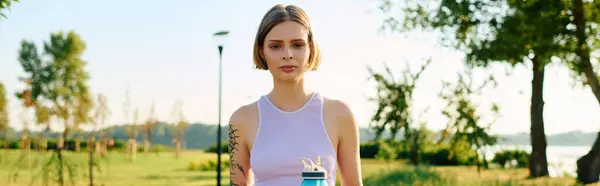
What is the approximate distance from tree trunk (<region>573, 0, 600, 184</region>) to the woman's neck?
18059mm

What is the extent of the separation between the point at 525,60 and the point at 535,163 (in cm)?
366

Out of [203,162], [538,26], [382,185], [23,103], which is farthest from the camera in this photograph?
[23,103]

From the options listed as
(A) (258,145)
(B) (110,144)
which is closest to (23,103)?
(B) (110,144)

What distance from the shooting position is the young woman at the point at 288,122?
10.7 feet

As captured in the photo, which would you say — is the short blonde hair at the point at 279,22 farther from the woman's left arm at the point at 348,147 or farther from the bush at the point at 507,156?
the bush at the point at 507,156

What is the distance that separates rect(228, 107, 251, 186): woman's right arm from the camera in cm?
347

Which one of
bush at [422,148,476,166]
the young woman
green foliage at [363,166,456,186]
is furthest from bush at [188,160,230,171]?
the young woman

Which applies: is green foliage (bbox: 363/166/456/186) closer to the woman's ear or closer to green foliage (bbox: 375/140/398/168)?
green foliage (bbox: 375/140/398/168)

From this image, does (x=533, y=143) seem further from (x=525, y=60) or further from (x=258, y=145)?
(x=258, y=145)

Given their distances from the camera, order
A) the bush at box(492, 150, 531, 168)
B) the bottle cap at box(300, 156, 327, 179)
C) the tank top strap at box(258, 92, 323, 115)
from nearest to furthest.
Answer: the bottle cap at box(300, 156, 327, 179) < the tank top strap at box(258, 92, 323, 115) < the bush at box(492, 150, 531, 168)

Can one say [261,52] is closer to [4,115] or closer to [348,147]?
[348,147]

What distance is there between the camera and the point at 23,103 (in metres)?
36.5

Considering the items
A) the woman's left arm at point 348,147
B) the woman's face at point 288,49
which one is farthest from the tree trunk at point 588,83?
the woman's face at point 288,49

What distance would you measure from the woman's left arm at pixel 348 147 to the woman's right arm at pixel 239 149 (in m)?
0.46
